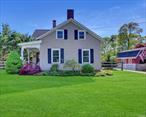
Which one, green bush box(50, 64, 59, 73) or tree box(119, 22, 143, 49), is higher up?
tree box(119, 22, 143, 49)

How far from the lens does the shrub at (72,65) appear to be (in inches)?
1177

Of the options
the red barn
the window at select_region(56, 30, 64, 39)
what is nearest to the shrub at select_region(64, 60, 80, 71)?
the window at select_region(56, 30, 64, 39)

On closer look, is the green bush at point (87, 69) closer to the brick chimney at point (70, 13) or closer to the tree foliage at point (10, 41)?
the brick chimney at point (70, 13)

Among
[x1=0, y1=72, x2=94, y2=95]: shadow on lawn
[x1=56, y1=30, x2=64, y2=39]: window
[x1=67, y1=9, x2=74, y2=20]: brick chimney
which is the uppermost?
[x1=67, y1=9, x2=74, y2=20]: brick chimney

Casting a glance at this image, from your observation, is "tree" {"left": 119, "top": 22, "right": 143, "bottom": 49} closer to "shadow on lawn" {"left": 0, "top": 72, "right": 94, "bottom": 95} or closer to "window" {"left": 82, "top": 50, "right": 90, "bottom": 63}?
"window" {"left": 82, "top": 50, "right": 90, "bottom": 63}

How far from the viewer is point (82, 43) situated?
101ft

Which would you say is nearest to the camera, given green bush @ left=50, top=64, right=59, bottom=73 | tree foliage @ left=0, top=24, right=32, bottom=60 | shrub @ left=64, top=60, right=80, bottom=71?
green bush @ left=50, top=64, right=59, bottom=73

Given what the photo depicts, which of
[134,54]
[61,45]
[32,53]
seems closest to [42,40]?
[61,45]

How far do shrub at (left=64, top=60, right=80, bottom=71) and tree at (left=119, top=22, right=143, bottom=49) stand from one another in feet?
94.7

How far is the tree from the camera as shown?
57.5 m

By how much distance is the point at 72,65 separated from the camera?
98.4 feet

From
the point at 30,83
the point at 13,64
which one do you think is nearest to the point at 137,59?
the point at 13,64

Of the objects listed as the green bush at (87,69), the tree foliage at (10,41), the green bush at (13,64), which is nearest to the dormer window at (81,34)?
the green bush at (87,69)

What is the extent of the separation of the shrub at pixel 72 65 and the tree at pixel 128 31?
28.9 metres
